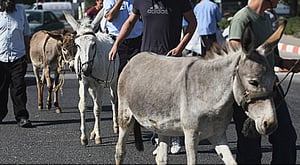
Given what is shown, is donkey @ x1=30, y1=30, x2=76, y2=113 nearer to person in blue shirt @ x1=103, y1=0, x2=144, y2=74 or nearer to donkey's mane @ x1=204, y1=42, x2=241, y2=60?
person in blue shirt @ x1=103, y1=0, x2=144, y2=74

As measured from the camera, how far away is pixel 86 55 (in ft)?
30.0

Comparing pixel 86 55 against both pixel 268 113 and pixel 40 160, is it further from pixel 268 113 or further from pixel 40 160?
pixel 268 113

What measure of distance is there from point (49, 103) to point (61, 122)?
58.9 inches

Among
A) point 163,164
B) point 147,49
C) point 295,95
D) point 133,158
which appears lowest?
point 295,95

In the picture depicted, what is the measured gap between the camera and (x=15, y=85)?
11.2 m

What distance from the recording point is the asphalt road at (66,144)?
8.51m

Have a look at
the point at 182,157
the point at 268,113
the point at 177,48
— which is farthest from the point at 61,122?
the point at 268,113

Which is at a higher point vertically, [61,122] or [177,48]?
[177,48]

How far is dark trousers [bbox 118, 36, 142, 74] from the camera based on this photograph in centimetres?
968

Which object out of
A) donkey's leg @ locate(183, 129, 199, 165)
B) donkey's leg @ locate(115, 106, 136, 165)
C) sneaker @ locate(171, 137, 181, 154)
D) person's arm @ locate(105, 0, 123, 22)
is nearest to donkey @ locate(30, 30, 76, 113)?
person's arm @ locate(105, 0, 123, 22)

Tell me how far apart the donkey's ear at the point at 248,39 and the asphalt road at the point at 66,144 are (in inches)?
109

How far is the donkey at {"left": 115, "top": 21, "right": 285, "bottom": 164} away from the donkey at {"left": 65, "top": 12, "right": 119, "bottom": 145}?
260 cm

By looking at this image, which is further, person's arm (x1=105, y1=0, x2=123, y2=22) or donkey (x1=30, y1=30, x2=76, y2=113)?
donkey (x1=30, y1=30, x2=76, y2=113)

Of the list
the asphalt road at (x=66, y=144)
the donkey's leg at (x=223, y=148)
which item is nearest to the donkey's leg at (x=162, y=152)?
the donkey's leg at (x=223, y=148)
